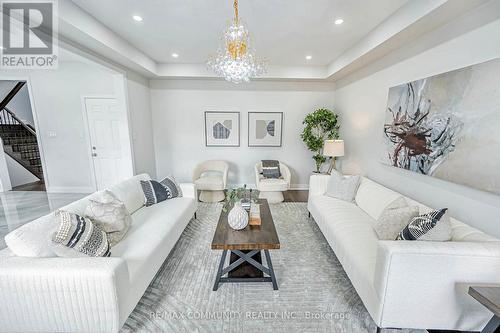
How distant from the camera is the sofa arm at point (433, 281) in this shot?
1.30 metres

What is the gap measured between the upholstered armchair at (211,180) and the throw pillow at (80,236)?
2.49m

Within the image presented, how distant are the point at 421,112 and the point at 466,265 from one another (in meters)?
1.58

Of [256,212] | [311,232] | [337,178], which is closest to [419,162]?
[337,178]

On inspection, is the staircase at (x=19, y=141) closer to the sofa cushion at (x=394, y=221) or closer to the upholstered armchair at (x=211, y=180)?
the upholstered armchair at (x=211, y=180)

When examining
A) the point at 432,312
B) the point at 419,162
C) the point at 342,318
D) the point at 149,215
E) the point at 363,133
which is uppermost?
the point at 363,133

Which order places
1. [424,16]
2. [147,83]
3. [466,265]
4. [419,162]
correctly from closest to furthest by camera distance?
1. [466,265]
2. [424,16]
3. [419,162]
4. [147,83]

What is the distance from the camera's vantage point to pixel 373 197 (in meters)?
2.63

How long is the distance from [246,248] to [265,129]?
3387 mm

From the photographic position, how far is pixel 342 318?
→ 1671mm

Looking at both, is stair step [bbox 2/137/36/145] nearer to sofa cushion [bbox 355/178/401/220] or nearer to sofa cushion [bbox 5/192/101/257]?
sofa cushion [bbox 5/192/101/257]

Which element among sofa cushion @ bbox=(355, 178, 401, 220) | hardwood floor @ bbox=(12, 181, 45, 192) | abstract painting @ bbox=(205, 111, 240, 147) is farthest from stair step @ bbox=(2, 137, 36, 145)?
sofa cushion @ bbox=(355, 178, 401, 220)

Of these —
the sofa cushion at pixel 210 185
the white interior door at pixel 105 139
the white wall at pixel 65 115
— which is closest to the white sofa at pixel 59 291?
the sofa cushion at pixel 210 185

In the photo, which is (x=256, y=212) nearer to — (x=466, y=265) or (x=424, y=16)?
(x=466, y=265)

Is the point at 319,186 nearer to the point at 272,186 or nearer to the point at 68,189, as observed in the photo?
the point at 272,186
